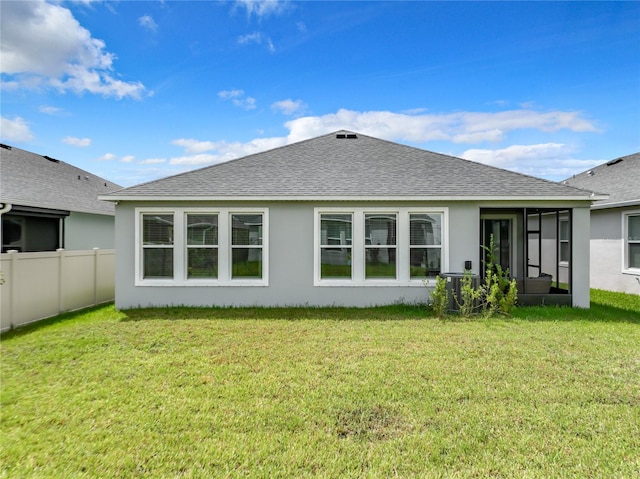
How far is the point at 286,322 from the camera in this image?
720cm

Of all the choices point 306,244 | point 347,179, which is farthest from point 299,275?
point 347,179

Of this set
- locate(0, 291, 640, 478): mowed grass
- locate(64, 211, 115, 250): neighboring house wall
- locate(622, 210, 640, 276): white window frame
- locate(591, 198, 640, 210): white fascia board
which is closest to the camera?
locate(0, 291, 640, 478): mowed grass

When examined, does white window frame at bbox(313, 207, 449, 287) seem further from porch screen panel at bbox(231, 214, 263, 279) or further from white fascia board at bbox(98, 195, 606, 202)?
porch screen panel at bbox(231, 214, 263, 279)

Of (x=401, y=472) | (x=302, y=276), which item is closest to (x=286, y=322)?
(x=302, y=276)

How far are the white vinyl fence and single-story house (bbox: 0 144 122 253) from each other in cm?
226

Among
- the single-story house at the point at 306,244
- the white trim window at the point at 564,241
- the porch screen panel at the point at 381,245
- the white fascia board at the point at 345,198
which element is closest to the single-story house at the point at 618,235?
the white trim window at the point at 564,241

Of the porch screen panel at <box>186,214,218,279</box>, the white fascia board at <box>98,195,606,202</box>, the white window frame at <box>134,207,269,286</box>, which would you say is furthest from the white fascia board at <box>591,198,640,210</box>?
the porch screen panel at <box>186,214,218,279</box>

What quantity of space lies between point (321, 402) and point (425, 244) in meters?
6.06

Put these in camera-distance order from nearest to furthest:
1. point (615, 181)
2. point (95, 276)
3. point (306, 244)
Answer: point (306, 244) < point (95, 276) < point (615, 181)

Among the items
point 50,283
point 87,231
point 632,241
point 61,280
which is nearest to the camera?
point 50,283

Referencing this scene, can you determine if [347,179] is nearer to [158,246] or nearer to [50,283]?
[158,246]

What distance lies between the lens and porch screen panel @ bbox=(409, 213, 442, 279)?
8742 millimetres

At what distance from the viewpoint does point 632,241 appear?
1058 cm

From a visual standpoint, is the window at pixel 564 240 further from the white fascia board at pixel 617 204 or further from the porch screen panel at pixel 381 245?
the porch screen panel at pixel 381 245
